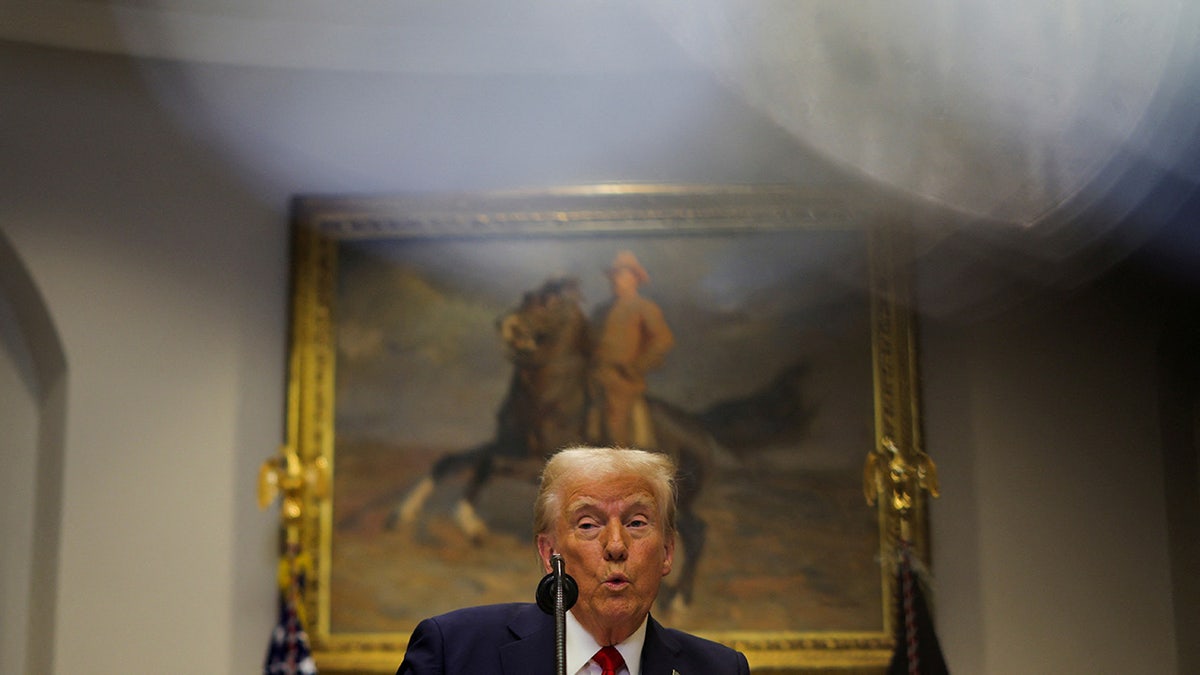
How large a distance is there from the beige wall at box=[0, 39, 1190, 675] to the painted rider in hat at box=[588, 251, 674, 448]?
22.3 inches

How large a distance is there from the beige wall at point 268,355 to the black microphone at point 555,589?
395 cm

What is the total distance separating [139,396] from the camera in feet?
19.8

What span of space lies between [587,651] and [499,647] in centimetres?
18

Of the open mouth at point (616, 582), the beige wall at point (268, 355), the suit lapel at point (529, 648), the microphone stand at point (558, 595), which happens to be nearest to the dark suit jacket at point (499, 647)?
the suit lapel at point (529, 648)

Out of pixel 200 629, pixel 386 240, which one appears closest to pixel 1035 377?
pixel 386 240

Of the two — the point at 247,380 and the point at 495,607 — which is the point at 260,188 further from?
the point at 495,607

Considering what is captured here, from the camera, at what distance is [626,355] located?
634 centimetres

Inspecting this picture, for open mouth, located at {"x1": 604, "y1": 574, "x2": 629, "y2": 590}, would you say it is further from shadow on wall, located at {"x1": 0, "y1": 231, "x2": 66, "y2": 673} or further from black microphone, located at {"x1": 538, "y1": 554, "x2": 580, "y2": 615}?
shadow on wall, located at {"x1": 0, "y1": 231, "x2": 66, "y2": 673}

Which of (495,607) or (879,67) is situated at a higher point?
(879,67)

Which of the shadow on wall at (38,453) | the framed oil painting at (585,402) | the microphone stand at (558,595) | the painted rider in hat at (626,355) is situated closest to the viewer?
the microphone stand at (558,595)

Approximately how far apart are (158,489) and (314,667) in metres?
1.07

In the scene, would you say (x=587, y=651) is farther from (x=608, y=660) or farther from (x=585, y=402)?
(x=585, y=402)

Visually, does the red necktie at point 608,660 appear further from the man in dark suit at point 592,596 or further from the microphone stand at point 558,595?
the microphone stand at point 558,595

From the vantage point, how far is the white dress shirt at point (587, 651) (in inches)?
107
